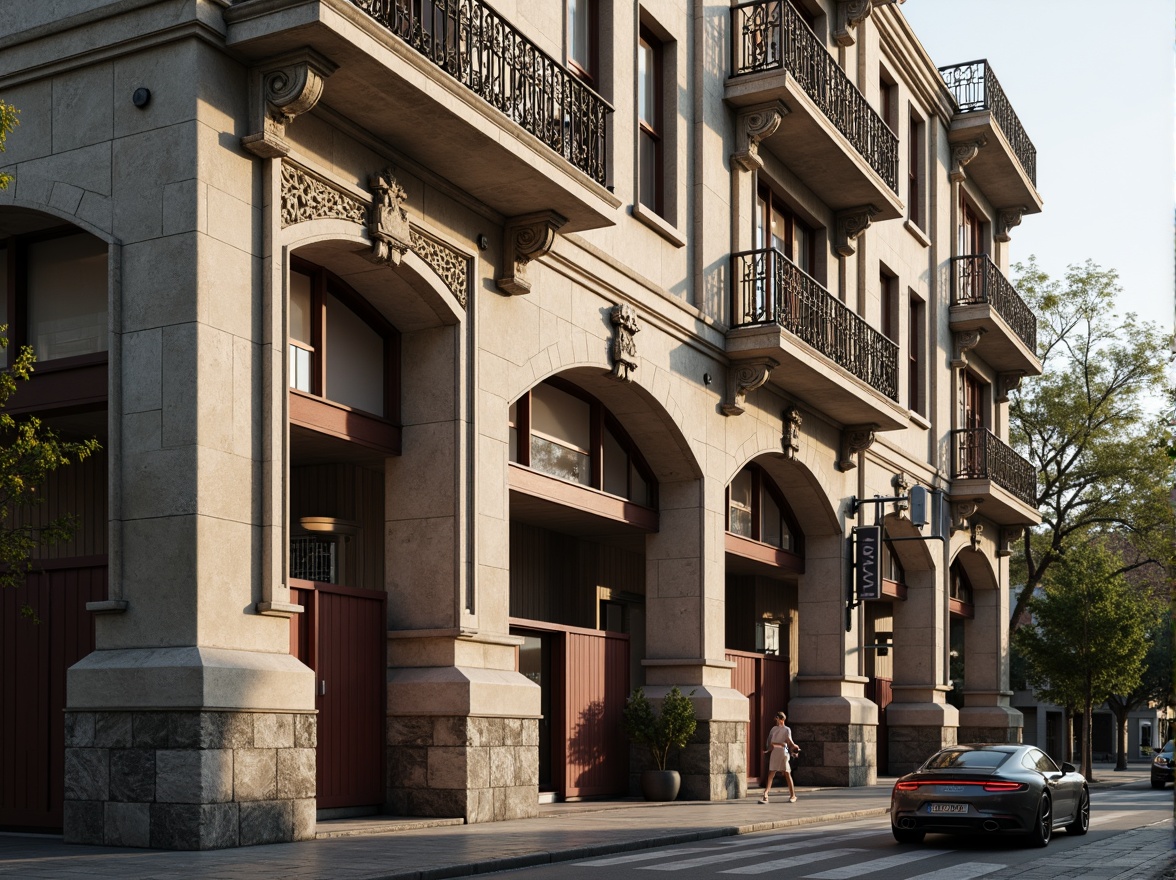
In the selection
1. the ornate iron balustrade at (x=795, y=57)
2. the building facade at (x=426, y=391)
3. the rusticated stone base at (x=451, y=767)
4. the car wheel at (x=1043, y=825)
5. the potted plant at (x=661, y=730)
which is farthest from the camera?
the ornate iron balustrade at (x=795, y=57)

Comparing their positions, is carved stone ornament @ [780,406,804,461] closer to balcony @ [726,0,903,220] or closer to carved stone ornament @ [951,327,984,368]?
balcony @ [726,0,903,220]

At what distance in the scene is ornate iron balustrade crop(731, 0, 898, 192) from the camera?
24.1 m

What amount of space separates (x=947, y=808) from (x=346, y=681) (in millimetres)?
6661

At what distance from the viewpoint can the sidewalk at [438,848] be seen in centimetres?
1145

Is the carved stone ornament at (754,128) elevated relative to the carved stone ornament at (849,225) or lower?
elevated

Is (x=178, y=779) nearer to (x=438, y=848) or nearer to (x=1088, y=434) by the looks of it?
(x=438, y=848)

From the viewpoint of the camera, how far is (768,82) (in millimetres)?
23547

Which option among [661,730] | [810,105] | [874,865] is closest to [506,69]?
[810,105]

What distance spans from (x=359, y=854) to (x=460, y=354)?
6384 mm

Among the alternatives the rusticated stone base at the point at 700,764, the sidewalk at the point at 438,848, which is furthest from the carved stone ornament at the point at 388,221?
the rusticated stone base at the point at 700,764

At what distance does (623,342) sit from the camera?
20594mm

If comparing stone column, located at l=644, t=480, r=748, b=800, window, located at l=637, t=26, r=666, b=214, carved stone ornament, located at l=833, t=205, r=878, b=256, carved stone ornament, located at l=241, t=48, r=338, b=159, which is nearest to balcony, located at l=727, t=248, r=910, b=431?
carved stone ornament, located at l=833, t=205, r=878, b=256

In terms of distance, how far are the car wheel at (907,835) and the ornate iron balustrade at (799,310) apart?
31.4 ft

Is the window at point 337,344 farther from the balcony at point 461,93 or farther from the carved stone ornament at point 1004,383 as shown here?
the carved stone ornament at point 1004,383
